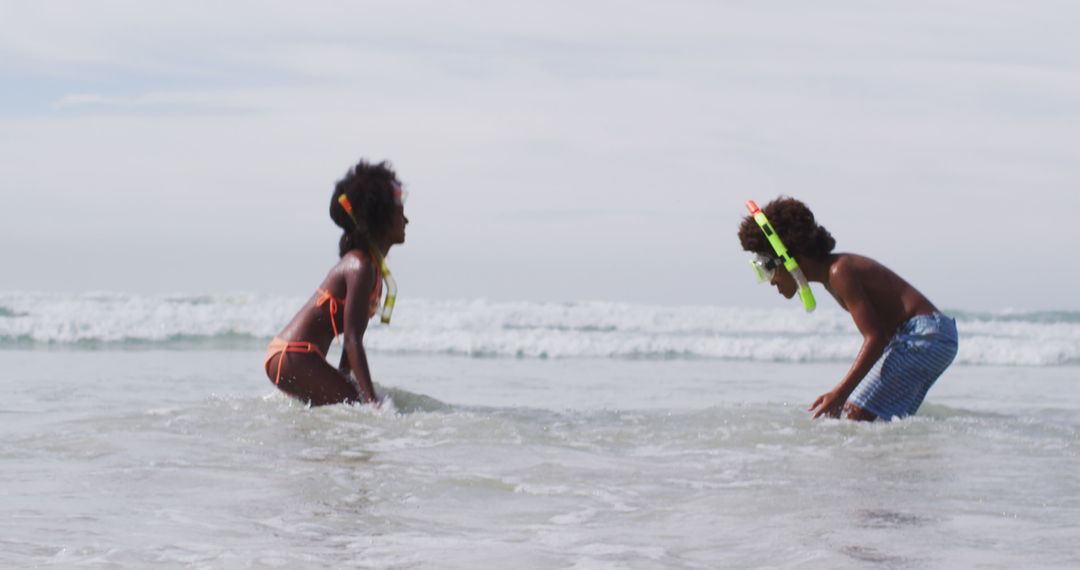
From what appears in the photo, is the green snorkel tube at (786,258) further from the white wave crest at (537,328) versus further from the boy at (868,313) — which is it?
the white wave crest at (537,328)

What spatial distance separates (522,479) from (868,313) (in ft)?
8.31

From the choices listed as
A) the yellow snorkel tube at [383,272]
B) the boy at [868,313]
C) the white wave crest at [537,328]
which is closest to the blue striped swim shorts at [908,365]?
the boy at [868,313]

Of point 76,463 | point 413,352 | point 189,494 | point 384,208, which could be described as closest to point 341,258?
point 384,208

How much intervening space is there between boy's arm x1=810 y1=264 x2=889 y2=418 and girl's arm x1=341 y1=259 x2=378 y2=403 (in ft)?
8.66

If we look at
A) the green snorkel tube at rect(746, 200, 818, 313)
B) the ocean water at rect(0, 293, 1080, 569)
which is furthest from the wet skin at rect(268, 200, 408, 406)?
the green snorkel tube at rect(746, 200, 818, 313)

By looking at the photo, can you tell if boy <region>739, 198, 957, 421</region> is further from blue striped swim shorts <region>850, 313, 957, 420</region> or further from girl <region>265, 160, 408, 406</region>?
girl <region>265, 160, 408, 406</region>

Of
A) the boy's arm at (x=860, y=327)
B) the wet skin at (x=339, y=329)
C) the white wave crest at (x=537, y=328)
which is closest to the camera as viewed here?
the boy's arm at (x=860, y=327)

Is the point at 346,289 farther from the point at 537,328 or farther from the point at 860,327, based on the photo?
the point at 537,328

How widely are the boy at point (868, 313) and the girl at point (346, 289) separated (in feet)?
7.05

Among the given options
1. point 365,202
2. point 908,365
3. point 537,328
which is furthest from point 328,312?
point 537,328

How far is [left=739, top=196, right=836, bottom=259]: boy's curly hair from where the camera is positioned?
23.5ft

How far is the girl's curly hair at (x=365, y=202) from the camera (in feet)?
24.5

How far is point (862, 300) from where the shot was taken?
7062 millimetres

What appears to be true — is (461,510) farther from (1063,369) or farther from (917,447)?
(1063,369)
